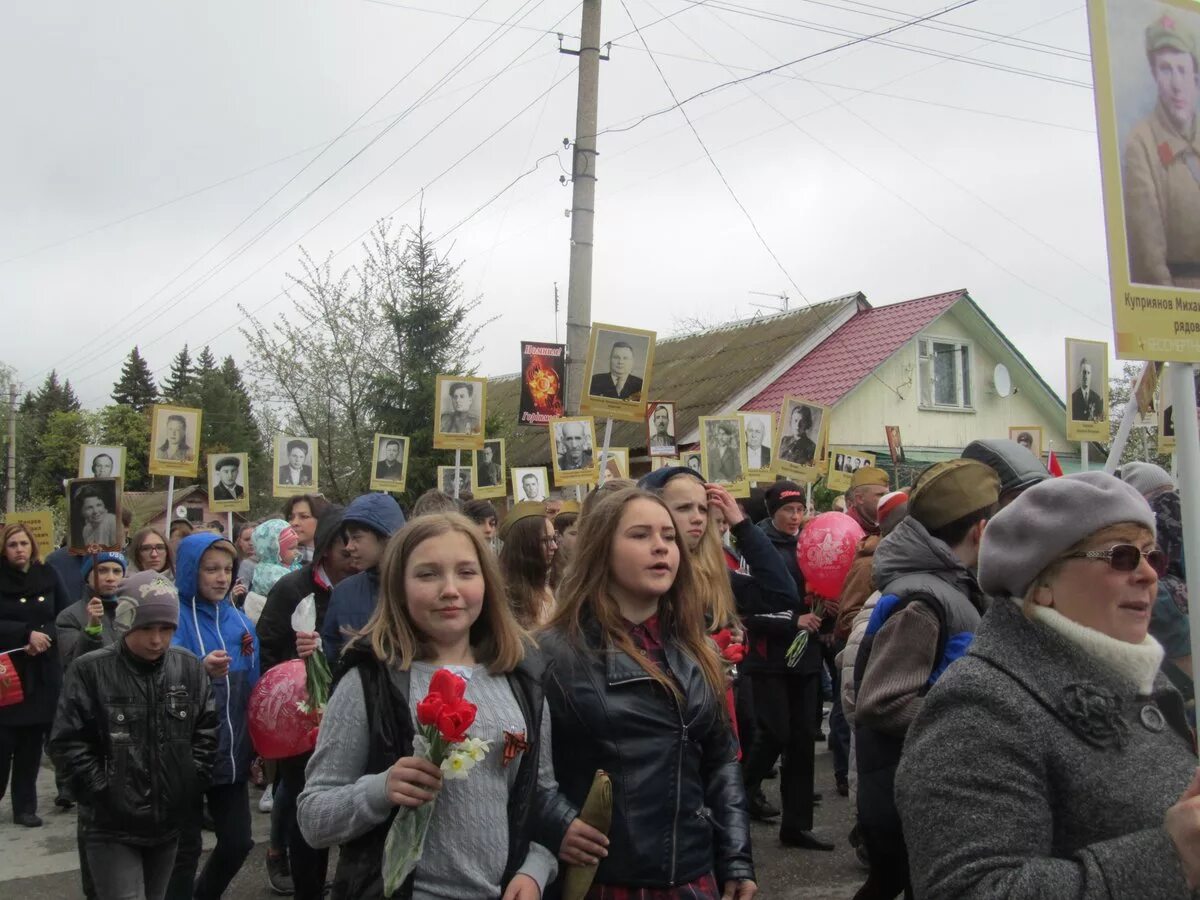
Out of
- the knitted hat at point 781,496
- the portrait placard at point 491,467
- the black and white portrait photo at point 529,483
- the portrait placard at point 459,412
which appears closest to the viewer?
the knitted hat at point 781,496

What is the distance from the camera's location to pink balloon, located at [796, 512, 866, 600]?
6895mm

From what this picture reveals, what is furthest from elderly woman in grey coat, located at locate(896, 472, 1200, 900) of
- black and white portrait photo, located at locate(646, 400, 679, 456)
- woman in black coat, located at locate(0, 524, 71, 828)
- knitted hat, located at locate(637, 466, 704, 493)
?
black and white portrait photo, located at locate(646, 400, 679, 456)

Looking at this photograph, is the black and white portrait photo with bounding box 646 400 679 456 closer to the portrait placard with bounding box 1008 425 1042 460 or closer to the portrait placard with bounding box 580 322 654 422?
the portrait placard with bounding box 580 322 654 422

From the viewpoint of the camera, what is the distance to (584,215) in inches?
539

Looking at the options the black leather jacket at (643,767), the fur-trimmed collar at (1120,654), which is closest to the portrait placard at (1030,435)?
the black leather jacket at (643,767)

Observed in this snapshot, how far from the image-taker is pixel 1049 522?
6.74 feet

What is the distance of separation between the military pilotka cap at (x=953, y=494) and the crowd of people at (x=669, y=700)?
0.5 inches

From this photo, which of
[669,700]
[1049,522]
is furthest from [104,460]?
[1049,522]

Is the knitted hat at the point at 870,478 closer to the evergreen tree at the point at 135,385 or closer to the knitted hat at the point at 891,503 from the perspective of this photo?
the knitted hat at the point at 891,503

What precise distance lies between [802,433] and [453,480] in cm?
632

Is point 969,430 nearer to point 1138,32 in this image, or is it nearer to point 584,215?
point 584,215

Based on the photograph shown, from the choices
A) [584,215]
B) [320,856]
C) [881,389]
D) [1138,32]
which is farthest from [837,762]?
[881,389]

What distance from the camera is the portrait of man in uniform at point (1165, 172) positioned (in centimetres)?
245

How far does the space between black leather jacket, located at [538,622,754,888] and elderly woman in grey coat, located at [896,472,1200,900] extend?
1092 millimetres
